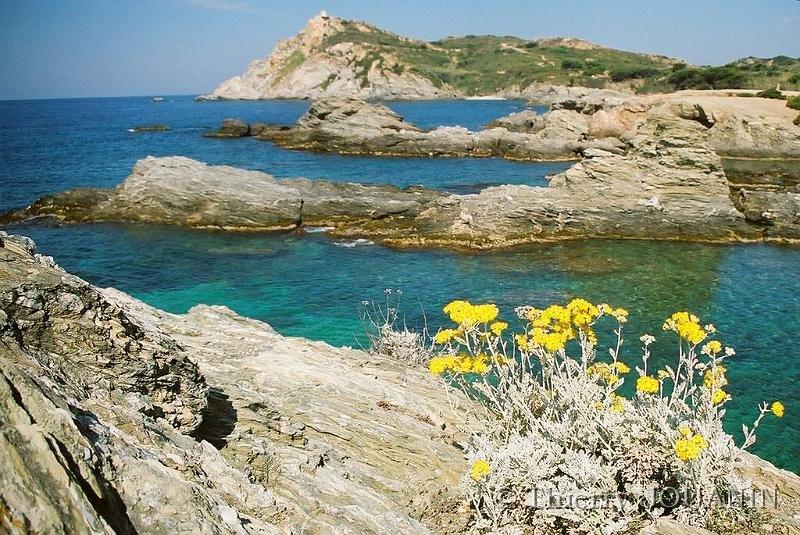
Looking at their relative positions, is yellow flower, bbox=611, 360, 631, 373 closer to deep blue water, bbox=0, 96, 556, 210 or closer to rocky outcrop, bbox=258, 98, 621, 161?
deep blue water, bbox=0, 96, 556, 210

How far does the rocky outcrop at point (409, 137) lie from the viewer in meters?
56.7

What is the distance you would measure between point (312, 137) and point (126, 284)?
151 ft

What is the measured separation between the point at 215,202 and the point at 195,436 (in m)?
26.9

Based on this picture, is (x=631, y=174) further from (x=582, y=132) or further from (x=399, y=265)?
(x=582, y=132)

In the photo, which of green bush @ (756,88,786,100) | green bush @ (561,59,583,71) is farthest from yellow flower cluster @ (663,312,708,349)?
green bush @ (561,59,583,71)

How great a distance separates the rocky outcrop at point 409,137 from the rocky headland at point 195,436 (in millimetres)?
50365

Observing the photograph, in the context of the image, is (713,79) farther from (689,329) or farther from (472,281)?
(689,329)

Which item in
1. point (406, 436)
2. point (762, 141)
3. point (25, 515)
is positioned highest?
point (762, 141)

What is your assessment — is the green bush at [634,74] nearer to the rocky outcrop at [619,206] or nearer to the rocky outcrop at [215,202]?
the rocky outcrop at [619,206]

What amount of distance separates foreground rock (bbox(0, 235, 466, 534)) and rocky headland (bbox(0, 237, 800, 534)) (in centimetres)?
1

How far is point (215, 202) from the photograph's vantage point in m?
30.8

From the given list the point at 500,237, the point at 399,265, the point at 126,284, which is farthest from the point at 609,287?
the point at 126,284

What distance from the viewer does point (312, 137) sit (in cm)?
6512

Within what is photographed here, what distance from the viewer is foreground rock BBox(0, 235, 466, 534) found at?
3.02 m
